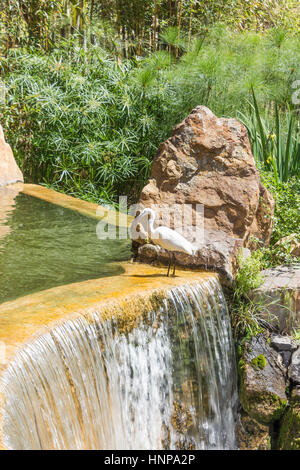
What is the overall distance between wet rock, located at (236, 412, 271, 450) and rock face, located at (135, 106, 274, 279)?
1.23m

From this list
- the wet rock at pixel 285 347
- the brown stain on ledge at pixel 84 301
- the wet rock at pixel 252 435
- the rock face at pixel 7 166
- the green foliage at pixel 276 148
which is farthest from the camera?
the rock face at pixel 7 166

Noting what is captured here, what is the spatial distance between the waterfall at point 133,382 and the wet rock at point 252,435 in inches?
2.2

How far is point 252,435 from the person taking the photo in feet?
11.5

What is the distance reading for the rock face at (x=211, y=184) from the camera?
160 inches

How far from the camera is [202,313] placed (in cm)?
354

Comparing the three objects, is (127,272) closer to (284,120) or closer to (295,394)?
(295,394)

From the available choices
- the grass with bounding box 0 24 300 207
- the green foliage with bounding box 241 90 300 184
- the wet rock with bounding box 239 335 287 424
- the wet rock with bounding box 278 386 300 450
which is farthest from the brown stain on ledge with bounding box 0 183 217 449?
the grass with bounding box 0 24 300 207

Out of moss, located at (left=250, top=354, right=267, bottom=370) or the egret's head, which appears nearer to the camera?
moss, located at (left=250, top=354, right=267, bottom=370)

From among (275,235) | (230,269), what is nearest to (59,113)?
(275,235)

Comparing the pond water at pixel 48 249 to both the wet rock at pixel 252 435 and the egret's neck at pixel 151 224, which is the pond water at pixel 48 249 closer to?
the egret's neck at pixel 151 224

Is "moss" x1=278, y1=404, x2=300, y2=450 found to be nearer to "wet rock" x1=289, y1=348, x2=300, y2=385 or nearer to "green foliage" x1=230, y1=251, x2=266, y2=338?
"wet rock" x1=289, y1=348, x2=300, y2=385

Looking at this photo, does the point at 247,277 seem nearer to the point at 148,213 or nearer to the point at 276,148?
the point at 148,213

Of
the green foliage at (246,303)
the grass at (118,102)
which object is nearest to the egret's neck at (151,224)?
the green foliage at (246,303)

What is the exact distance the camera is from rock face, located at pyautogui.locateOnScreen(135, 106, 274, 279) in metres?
4.07
